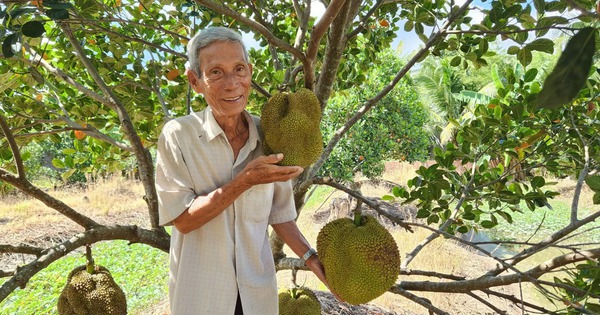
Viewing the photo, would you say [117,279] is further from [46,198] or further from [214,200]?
[214,200]

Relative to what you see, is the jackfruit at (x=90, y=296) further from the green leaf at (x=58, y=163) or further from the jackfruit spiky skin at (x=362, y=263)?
the green leaf at (x=58, y=163)

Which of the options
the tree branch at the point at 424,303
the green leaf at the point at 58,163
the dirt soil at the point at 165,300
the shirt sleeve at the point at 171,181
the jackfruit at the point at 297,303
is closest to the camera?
the shirt sleeve at the point at 171,181

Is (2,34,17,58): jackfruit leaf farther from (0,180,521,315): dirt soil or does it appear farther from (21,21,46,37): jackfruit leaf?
(0,180,521,315): dirt soil

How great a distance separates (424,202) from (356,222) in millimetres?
679

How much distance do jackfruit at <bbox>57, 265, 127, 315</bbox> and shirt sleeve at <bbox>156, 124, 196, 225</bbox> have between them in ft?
1.32

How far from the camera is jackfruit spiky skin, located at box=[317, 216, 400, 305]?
1046mm

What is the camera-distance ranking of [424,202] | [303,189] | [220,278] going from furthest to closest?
1. [424,202]
2. [303,189]
3. [220,278]

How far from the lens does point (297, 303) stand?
1.51 m

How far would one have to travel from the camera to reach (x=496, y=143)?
1860 millimetres

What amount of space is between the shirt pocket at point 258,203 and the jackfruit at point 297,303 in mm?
375

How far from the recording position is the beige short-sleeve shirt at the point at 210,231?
1.17 m

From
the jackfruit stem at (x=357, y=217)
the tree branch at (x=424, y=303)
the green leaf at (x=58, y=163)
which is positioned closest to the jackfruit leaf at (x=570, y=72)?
the jackfruit stem at (x=357, y=217)

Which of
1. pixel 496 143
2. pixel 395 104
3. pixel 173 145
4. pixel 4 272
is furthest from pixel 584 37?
pixel 395 104

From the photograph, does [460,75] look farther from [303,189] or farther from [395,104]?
[303,189]
